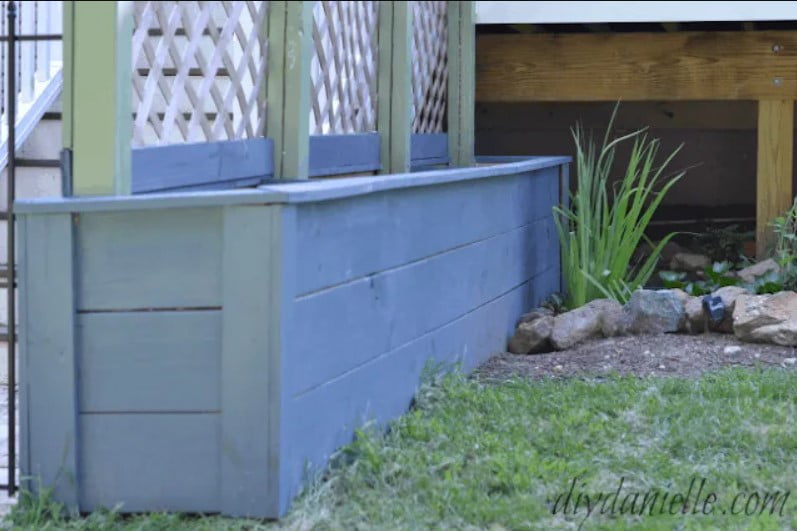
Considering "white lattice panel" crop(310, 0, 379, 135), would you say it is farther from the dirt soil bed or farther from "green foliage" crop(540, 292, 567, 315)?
"green foliage" crop(540, 292, 567, 315)

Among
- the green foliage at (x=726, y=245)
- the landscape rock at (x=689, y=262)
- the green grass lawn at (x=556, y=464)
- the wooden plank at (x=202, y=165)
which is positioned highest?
the wooden plank at (x=202, y=165)

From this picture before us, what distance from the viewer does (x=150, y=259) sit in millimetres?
2863

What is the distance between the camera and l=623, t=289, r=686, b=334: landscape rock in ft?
16.7

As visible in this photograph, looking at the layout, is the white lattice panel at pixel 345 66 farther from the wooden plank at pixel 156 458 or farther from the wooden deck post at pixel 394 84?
the wooden plank at pixel 156 458

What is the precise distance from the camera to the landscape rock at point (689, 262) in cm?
691

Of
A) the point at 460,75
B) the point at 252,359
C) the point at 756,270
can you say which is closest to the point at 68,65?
the point at 252,359

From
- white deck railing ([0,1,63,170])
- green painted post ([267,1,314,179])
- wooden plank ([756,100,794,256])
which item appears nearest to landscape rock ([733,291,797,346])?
wooden plank ([756,100,794,256])

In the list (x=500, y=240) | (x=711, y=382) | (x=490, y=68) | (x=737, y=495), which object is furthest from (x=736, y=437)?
(x=490, y=68)

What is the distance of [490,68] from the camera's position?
A: 6.48m

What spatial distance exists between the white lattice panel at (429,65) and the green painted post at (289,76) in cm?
152

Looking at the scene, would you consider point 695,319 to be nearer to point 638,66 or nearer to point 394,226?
point 638,66

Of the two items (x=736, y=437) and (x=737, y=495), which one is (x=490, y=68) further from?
(x=737, y=495)

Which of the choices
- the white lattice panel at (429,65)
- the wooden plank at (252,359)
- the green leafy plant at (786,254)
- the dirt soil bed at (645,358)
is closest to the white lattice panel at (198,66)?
the wooden plank at (252,359)

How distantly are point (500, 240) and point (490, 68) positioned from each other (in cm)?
167
